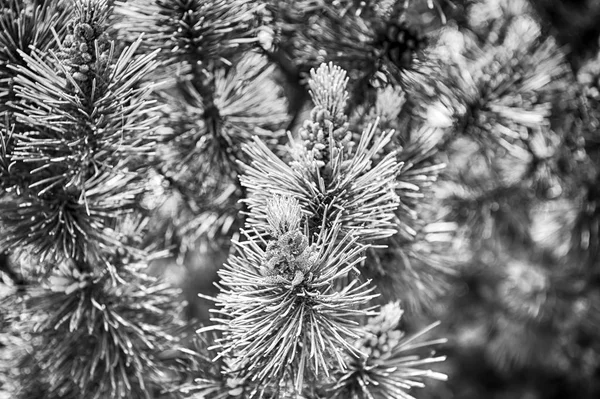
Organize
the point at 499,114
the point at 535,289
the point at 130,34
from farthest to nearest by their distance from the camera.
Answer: the point at 535,289 → the point at 499,114 → the point at 130,34

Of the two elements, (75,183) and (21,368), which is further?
(21,368)

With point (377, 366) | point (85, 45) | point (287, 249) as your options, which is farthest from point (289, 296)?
point (85, 45)

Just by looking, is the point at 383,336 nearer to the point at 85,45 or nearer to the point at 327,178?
the point at 327,178

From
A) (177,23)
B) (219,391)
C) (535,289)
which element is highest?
(177,23)

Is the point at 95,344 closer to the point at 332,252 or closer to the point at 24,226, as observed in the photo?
the point at 24,226

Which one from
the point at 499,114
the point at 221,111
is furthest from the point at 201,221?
the point at 499,114

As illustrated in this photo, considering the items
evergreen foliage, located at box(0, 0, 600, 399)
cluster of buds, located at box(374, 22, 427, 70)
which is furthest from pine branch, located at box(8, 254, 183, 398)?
cluster of buds, located at box(374, 22, 427, 70)

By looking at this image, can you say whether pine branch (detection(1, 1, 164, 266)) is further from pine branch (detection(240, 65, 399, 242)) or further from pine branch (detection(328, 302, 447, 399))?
pine branch (detection(328, 302, 447, 399))

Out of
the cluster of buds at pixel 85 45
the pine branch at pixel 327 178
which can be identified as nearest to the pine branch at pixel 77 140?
the cluster of buds at pixel 85 45
